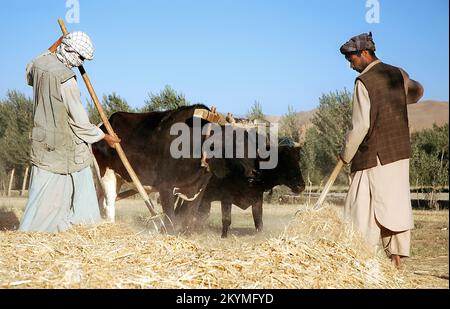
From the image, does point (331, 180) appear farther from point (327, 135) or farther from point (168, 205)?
point (327, 135)

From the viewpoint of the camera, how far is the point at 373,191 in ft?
19.4

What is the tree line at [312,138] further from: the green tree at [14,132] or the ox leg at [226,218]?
the ox leg at [226,218]

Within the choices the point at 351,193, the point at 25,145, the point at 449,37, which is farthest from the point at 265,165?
the point at 25,145

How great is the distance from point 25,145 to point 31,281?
1034 inches

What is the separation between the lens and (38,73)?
6.27 meters

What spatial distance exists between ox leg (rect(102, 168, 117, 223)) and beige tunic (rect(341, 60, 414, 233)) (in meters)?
5.01

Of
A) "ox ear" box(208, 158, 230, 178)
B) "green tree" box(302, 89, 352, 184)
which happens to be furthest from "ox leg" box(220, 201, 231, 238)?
"green tree" box(302, 89, 352, 184)

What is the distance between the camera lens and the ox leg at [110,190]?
32.6 ft

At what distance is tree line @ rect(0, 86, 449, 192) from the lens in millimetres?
23016

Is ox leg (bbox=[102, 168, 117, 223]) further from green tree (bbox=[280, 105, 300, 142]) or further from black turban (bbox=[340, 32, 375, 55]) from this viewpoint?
green tree (bbox=[280, 105, 300, 142])

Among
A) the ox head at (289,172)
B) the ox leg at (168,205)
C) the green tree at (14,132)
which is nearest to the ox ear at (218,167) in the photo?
the ox leg at (168,205)

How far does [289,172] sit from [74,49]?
19.4 ft

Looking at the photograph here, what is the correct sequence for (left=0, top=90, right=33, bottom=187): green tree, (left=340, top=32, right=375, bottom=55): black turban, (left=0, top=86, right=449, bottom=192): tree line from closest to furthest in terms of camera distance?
(left=340, top=32, right=375, bottom=55): black turban
(left=0, top=86, right=449, bottom=192): tree line
(left=0, top=90, right=33, bottom=187): green tree
